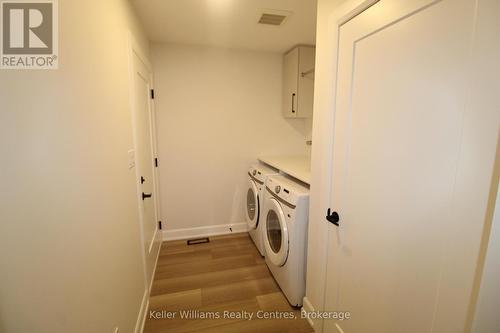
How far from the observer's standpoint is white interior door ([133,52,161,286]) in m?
1.80

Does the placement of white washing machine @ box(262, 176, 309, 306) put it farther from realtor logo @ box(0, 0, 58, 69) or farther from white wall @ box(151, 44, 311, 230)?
realtor logo @ box(0, 0, 58, 69)

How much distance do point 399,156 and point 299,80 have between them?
200 centimetres

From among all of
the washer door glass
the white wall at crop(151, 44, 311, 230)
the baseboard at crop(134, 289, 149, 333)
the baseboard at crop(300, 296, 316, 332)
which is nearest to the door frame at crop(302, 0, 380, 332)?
the baseboard at crop(300, 296, 316, 332)

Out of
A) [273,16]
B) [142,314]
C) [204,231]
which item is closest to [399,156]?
[273,16]

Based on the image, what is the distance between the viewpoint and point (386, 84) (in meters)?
1.04

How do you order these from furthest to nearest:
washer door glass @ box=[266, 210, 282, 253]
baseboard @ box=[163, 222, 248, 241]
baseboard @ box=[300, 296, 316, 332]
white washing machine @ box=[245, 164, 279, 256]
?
baseboard @ box=[163, 222, 248, 241], white washing machine @ box=[245, 164, 279, 256], washer door glass @ box=[266, 210, 282, 253], baseboard @ box=[300, 296, 316, 332]

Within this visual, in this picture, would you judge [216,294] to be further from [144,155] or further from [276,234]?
[144,155]

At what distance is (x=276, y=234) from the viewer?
2.09 metres

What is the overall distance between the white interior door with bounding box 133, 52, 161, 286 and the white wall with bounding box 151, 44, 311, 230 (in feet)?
1.16

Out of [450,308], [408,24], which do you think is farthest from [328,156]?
[450,308]

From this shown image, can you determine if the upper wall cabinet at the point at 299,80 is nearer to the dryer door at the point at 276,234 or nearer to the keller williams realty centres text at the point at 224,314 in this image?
the dryer door at the point at 276,234

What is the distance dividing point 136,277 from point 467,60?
79.9 inches

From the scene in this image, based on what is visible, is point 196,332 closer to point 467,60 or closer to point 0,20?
point 0,20

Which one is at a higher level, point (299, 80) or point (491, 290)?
point (299, 80)
